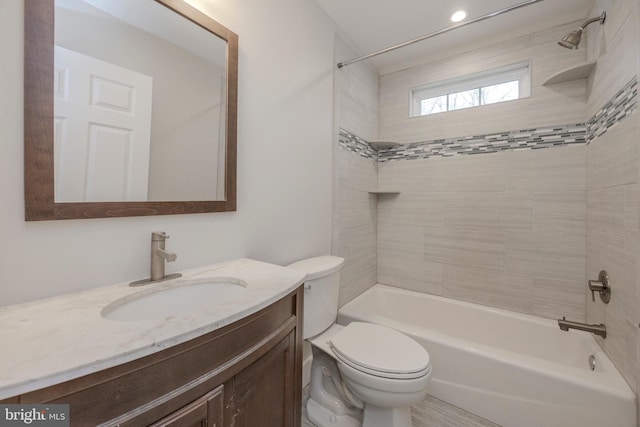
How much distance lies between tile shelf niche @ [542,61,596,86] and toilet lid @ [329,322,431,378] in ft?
6.23

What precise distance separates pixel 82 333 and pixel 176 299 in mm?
397

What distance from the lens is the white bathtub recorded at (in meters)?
1.24

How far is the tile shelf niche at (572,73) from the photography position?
163 centimetres

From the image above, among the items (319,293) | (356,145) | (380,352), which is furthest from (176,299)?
(356,145)

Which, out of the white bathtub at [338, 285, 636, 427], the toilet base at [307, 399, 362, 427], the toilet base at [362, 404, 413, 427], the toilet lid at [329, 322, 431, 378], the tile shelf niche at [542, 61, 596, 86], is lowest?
the toilet base at [307, 399, 362, 427]

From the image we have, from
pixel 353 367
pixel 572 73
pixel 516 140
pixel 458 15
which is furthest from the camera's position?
pixel 516 140

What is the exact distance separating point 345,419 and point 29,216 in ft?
5.21

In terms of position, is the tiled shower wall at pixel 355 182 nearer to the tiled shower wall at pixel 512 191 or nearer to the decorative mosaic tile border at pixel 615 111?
the tiled shower wall at pixel 512 191

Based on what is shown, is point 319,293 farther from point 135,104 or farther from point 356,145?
point 356,145

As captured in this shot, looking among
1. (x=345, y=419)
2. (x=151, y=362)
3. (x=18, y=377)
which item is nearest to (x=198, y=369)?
(x=151, y=362)

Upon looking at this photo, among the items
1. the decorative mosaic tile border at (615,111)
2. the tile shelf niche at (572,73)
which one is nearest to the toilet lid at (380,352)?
the decorative mosaic tile border at (615,111)

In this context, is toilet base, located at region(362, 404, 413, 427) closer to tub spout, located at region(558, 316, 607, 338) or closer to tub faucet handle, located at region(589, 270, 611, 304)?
tub spout, located at region(558, 316, 607, 338)

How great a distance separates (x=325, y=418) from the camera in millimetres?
1451

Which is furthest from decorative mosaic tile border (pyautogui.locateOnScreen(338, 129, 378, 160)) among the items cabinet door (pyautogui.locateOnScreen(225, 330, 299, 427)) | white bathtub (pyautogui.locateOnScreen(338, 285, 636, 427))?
cabinet door (pyautogui.locateOnScreen(225, 330, 299, 427))
